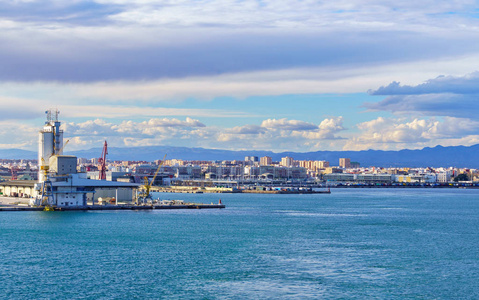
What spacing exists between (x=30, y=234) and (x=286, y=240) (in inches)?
521

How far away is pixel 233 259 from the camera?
2706cm

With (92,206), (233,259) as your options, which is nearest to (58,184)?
(92,206)

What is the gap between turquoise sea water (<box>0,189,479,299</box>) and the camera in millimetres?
21297

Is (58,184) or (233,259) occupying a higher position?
(58,184)

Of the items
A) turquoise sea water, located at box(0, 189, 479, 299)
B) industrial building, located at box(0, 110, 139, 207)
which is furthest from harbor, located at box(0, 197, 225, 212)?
turquoise sea water, located at box(0, 189, 479, 299)

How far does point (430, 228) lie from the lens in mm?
41438

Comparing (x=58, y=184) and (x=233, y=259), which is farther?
(x=58, y=184)

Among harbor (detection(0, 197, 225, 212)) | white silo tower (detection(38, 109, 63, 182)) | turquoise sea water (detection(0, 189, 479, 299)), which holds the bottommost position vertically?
turquoise sea water (detection(0, 189, 479, 299))

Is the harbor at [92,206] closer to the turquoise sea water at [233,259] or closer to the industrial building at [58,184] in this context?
the industrial building at [58,184]

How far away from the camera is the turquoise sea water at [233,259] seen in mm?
21297

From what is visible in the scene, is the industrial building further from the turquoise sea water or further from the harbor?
the turquoise sea water

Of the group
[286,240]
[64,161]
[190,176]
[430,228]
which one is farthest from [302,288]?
[190,176]

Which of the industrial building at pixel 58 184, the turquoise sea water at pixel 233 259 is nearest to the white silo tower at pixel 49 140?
the industrial building at pixel 58 184

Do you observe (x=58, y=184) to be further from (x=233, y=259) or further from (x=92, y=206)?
(x=233, y=259)
